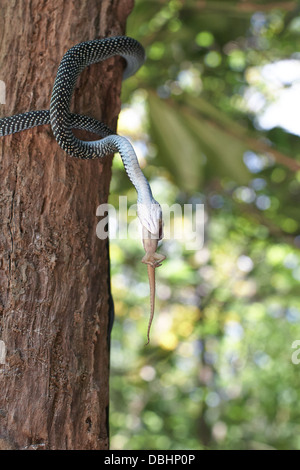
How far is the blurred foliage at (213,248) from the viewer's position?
223 centimetres

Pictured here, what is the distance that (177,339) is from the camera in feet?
11.5

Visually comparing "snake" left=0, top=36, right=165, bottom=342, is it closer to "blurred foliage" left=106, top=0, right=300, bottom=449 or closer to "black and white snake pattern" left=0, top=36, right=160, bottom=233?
"black and white snake pattern" left=0, top=36, right=160, bottom=233

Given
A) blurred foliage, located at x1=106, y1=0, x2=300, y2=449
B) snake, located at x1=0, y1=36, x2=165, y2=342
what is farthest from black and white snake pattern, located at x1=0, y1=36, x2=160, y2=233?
blurred foliage, located at x1=106, y1=0, x2=300, y2=449

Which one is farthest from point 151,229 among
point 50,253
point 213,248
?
point 213,248

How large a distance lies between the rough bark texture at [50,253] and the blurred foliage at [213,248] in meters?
1.22

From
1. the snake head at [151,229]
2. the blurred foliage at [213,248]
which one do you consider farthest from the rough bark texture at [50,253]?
the blurred foliage at [213,248]

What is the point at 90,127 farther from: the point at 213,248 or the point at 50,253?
the point at 213,248

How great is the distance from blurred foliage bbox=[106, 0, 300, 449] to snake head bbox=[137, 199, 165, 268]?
1545 mm

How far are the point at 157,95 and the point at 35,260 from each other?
176 centimetres

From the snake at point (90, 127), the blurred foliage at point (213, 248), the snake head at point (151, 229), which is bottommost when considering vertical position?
the snake head at point (151, 229)

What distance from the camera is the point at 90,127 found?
29.9 inches

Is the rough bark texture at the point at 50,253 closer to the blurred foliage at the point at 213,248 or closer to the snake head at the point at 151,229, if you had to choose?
the snake head at the point at 151,229

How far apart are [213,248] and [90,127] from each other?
380cm
